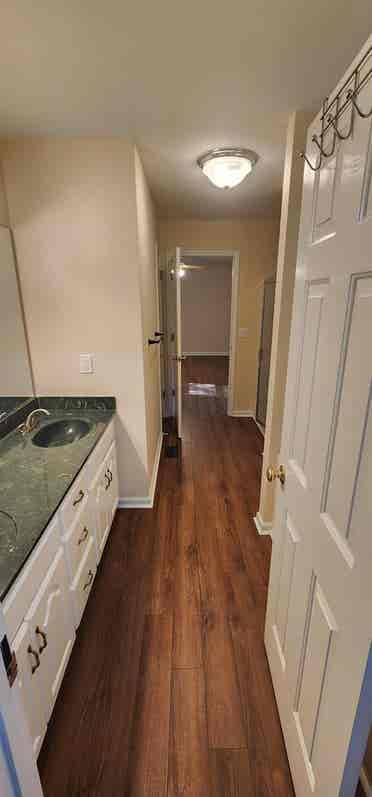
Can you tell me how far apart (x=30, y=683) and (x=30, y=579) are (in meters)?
0.31

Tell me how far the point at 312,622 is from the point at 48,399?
76.3 inches

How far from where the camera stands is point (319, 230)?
3.06ft

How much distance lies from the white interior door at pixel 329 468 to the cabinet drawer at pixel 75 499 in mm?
878

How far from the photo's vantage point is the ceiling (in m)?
1.02

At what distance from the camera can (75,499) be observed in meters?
1.49

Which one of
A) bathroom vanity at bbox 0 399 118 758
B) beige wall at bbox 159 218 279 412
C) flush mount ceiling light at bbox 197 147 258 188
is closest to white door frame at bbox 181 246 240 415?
beige wall at bbox 159 218 279 412

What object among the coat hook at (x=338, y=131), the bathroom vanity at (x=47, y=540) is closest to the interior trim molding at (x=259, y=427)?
the bathroom vanity at (x=47, y=540)

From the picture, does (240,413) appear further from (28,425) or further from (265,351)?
(28,425)

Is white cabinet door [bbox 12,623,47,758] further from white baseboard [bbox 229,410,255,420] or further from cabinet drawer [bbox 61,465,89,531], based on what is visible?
white baseboard [bbox 229,410,255,420]

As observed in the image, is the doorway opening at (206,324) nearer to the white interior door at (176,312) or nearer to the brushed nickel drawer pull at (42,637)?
the white interior door at (176,312)

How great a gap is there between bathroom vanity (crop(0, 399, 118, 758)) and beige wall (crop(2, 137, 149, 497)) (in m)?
0.31

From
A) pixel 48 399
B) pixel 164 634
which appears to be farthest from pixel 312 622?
pixel 48 399

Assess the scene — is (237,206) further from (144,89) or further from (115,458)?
(115,458)

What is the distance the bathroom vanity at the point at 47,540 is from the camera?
101 centimetres
